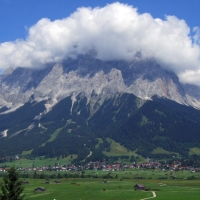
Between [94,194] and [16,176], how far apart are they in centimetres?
10120

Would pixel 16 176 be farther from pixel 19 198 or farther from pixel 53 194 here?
pixel 53 194

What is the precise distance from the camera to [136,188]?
163000mm

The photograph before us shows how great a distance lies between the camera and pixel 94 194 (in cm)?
14425

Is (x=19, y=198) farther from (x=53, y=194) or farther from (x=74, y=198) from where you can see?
(x=53, y=194)

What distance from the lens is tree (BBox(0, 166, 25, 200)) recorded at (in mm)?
46656

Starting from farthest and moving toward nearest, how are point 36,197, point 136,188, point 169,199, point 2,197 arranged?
point 136,188
point 36,197
point 169,199
point 2,197

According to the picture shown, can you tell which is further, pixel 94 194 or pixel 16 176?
pixel 94 194

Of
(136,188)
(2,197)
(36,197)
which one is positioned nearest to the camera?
(2,197)

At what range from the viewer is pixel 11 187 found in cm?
4744

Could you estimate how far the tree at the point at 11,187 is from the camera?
46656 mm

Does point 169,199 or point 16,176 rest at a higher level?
point 16,176

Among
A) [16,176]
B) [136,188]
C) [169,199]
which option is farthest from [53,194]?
[16,176]

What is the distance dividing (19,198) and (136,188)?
12345 cm

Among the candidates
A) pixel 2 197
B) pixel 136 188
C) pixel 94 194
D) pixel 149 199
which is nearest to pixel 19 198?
pixel 2 197
